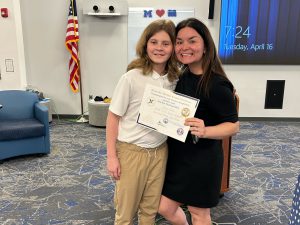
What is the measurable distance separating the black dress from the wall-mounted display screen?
384 centimetres

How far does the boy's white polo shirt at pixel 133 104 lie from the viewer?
1591 mm

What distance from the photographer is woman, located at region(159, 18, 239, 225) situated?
1.52 meters

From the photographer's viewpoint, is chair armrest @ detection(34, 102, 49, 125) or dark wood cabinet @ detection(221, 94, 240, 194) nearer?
dark wood cabinet @ detection(221, 94, 240, 194)

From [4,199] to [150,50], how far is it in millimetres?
2066

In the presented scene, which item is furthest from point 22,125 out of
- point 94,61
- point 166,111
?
point 166,111

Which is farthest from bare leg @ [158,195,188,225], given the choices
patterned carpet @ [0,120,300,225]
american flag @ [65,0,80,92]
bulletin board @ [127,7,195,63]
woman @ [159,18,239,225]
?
american flag @ [65,0,80,92]

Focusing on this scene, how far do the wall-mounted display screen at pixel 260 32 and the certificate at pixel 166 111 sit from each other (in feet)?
12.9

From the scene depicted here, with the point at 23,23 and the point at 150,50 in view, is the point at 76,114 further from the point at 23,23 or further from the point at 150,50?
the point at 150,50

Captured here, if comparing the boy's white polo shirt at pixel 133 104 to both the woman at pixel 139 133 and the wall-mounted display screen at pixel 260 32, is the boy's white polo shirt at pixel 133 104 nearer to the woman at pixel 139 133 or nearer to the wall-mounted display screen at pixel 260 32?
the woman at pixel 139 133

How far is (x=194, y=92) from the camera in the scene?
1553mm

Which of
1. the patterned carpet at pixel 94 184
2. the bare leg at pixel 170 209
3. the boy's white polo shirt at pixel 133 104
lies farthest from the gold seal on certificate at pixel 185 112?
the patterned carpet at pixel 94 184

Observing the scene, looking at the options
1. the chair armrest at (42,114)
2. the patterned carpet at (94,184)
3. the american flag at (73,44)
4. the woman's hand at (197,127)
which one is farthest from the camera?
the american flag at (73,44)

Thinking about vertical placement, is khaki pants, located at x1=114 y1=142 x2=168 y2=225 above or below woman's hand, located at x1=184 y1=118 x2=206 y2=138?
below

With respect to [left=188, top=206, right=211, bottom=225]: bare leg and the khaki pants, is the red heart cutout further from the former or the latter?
[left=188, top=206, right=211, bottom=225]: bare leg
